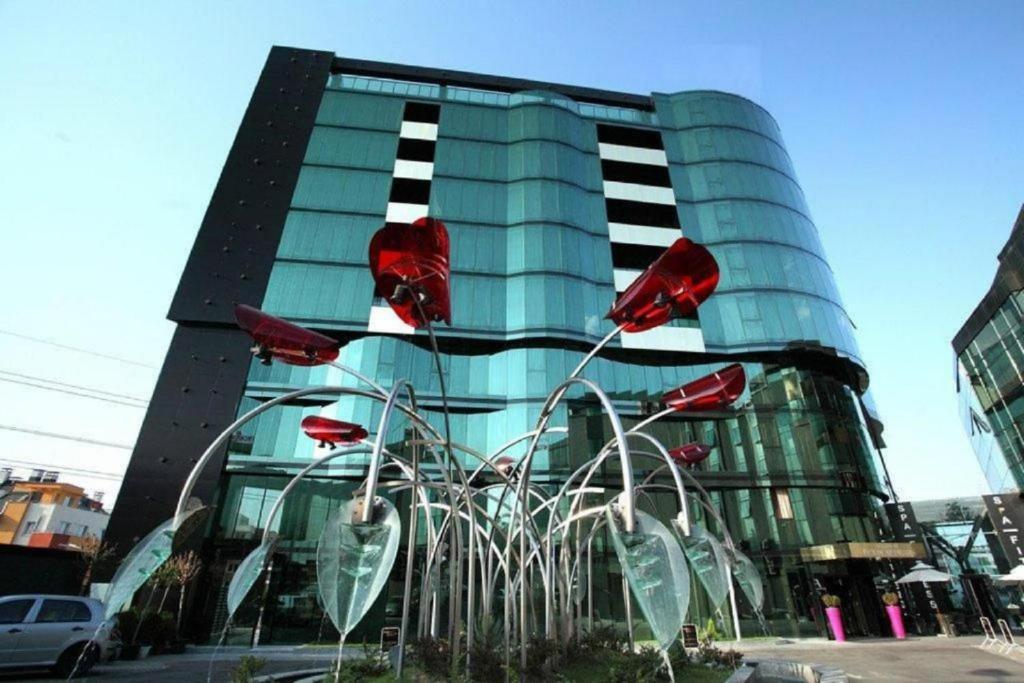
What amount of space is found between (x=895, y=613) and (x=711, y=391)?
19771mm

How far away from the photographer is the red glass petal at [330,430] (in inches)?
423

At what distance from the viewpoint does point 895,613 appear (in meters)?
20.3

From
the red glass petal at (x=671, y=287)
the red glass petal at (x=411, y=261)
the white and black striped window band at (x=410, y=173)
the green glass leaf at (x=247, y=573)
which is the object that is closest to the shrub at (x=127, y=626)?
the green glass leaf at (x=247, y=573)

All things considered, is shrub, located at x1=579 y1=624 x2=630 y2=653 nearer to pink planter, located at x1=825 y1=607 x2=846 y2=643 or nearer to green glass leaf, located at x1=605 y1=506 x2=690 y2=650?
green glass leaf, located at x1=605 y1=506 x2=690 y2=650

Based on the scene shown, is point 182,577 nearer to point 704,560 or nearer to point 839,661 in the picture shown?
point 704,560

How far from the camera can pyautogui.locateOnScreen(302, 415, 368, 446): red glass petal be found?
10.8 metres

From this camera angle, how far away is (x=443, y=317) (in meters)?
6.67

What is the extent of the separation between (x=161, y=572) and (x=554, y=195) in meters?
24.8

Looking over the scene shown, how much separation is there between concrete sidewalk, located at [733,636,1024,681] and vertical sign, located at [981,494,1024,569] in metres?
3.18

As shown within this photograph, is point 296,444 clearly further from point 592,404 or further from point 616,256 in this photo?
point 616,256

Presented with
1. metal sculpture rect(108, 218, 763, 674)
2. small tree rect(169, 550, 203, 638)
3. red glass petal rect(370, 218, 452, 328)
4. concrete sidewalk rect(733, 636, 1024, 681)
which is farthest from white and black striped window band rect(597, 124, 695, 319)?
red glass petal rect(370, 218, 452, 328)

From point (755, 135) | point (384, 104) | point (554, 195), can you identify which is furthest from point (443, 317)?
point (755, 135)

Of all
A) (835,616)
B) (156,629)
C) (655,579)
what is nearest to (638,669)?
(655,579)

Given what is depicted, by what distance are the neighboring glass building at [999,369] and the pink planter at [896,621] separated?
728 cm
